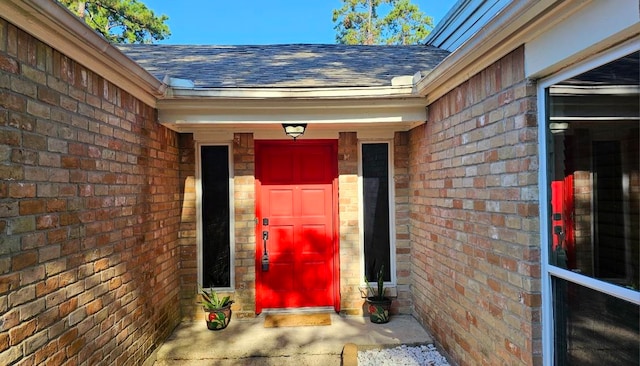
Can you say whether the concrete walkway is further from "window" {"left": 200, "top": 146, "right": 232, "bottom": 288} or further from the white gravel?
"window" {"left": 200, "top": 146, "right": 232, "bottom": 288}

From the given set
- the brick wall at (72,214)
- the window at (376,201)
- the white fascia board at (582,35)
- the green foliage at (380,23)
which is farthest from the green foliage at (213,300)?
the green foliage at (380,23)

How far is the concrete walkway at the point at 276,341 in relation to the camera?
3588mm

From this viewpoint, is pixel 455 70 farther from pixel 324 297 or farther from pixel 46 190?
pixel 324 297

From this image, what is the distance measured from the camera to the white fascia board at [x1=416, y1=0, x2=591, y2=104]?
6.30 ft

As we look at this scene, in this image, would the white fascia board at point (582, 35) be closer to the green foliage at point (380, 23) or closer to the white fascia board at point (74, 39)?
the white fascia board at point (74, 39)

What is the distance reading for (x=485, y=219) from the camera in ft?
8.82

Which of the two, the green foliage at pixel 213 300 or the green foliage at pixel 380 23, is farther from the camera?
the green foliage at pixel 380 23

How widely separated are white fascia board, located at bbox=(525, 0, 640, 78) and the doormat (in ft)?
10.9

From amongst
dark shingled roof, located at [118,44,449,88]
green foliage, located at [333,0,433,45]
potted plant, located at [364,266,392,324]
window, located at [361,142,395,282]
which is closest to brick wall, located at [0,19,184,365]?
dark shingled roof, located at [118,44,449,88]

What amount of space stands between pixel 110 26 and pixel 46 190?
17.2 m

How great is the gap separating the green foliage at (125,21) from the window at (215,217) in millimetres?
12861

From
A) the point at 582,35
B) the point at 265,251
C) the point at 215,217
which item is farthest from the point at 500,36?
the point at 215,217

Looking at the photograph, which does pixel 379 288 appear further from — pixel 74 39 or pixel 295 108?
pixel 74 39

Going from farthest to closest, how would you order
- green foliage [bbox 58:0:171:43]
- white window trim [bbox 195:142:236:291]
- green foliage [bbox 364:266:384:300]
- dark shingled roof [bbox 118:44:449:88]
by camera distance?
green foliage [bbox 58:0:171:43] < white window trim [bbox 195:142:236:291] < green foliage [bbox 364:266:384:300] < dark shingled roof [bbox 118:44:449:88]
